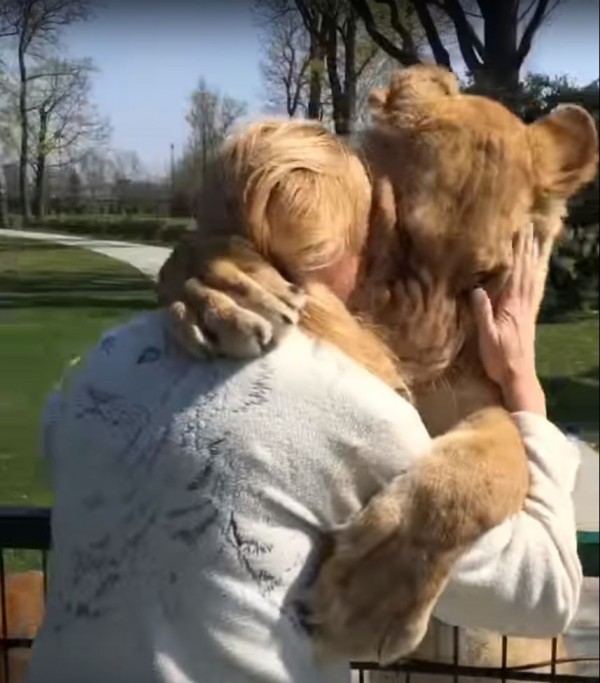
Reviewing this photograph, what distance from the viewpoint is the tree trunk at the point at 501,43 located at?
118 cm

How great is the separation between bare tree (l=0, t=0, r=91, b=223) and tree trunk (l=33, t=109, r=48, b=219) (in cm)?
1

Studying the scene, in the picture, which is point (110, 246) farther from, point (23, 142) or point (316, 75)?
point (316, 75)

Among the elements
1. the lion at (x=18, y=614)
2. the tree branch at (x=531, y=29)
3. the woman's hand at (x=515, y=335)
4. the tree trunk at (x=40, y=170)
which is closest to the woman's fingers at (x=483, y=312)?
the woman's hand at (x=515, y=335)

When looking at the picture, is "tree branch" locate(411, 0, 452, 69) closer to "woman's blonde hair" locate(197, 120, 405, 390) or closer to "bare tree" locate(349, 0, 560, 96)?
A: "bare tree" locate(349, 0, 560, 96)

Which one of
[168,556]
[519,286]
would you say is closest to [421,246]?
[519,286]

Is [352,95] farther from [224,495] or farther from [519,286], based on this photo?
[224,495]

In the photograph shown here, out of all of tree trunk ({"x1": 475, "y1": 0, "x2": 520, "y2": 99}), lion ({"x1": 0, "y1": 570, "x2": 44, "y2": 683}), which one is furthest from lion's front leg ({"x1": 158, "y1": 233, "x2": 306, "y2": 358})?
lion ({"x1": 0, "y1": 570, "x2": 44, "y2": 683})

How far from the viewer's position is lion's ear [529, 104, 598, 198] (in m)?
1.04

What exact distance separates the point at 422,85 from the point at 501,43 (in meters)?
0.20

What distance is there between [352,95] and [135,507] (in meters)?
0.45

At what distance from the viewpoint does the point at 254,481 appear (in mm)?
880

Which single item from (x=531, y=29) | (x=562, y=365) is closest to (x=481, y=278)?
(x=531, y=29)

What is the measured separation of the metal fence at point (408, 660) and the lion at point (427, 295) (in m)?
0.27

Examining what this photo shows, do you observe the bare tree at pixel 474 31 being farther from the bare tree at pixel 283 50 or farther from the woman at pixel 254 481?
A: the woman at pixel 254 481
